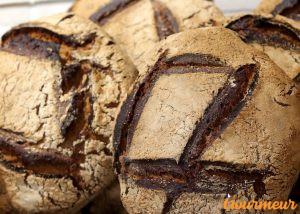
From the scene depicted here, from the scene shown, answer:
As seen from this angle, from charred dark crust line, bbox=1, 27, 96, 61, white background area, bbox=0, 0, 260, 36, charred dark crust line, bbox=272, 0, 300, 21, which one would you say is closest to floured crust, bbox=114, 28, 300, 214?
charred dark crust line, bbox=1, 27, 96, 61

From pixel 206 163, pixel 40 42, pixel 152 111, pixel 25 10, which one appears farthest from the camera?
pixel 25 10

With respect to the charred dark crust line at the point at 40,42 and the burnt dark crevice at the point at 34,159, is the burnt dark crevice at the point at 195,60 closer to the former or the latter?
the charred dark crust line at the point at 40,42

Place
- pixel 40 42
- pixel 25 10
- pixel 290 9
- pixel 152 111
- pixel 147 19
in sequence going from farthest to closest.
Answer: pixel 25 10, pixel 147 19, pixel 290 9, pixel 40 42, pixel 152 111

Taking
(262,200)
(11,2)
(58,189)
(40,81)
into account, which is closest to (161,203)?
(262,200)

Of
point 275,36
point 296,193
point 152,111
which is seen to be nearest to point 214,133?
point 152,111

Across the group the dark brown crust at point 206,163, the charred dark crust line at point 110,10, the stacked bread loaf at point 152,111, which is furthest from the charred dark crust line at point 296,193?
the charred dark crust line at point 110,10

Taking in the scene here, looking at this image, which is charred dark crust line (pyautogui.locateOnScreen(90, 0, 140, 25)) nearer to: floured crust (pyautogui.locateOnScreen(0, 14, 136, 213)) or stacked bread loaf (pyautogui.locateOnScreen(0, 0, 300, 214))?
stacked bread loaf (pyautogui.locateOnScreen(0, 0, 300, 214))

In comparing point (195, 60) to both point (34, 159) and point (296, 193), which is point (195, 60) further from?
point (34, 159)
